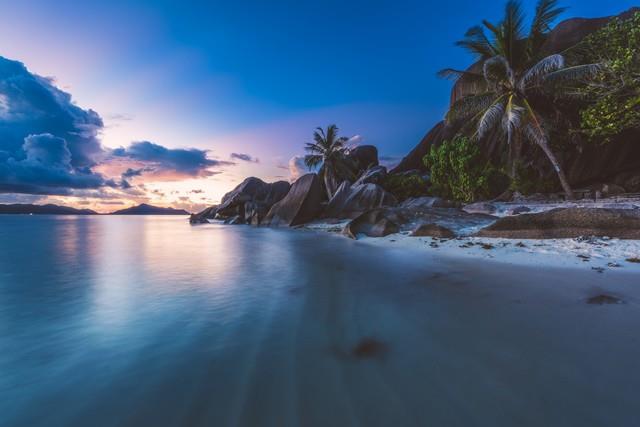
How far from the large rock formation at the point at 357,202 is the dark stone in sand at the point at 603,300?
15.0m

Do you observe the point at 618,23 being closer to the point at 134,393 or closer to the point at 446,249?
the point at 446,249

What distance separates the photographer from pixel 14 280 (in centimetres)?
473

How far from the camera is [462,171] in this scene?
19172 millimetres

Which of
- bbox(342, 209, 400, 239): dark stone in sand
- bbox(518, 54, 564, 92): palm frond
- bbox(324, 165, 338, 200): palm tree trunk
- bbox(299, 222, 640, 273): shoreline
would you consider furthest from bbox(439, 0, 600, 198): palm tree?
bbox(324, 165, 338, 200): palm tree trunk

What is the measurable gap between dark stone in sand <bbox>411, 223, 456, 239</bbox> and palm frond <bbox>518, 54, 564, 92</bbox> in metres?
9.86

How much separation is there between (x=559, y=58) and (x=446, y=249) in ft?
38.2

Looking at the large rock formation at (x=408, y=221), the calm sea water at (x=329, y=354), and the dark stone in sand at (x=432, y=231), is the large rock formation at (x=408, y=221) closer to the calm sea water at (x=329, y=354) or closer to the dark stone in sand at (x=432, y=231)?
the dark stone in sand at (x=432, y=231)

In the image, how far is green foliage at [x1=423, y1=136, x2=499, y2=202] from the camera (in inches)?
752

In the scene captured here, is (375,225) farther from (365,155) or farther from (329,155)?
(365,155)

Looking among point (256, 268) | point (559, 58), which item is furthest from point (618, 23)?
point (256, 268)

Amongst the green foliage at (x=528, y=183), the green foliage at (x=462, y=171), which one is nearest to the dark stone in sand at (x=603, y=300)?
the green foliage at (x=528, y=183)

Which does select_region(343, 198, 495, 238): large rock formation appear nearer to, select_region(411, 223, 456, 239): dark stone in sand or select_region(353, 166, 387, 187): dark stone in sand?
select_region(411, 223, 456, 239): dark stone in sand

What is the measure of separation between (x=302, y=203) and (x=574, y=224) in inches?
527

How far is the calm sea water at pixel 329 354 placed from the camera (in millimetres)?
1369
